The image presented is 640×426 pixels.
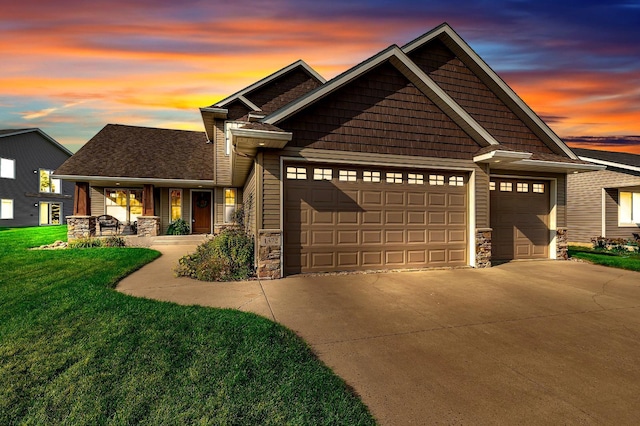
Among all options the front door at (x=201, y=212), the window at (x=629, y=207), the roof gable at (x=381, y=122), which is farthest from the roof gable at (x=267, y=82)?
the window at (x=629, y=207)

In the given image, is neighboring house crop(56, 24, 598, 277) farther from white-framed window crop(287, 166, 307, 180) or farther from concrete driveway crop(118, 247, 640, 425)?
concrete driveway crop(118, 247, 640, 425)

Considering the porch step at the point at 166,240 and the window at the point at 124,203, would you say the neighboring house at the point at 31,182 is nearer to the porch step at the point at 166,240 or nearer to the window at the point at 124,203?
the window at the point at 124,203

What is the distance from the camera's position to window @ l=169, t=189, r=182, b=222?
16562mm

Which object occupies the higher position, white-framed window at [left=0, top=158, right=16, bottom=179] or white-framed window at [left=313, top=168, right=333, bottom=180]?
white-framed window at [left=0, top=158, right=16, bottom=179]

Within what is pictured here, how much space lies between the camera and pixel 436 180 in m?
9.28

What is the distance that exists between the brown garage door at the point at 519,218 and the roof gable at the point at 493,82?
62.9 inches

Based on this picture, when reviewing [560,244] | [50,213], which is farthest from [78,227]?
[560,244]

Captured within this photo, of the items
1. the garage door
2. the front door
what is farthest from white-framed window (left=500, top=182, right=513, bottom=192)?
the front door

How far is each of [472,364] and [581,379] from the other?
1.07 meters

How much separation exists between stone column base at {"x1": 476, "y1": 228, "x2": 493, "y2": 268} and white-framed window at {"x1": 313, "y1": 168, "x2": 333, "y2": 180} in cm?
508

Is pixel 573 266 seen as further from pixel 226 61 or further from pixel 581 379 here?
pixel 226 61

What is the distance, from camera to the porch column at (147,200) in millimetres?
15281

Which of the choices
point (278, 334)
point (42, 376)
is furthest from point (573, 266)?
point (42, 376)

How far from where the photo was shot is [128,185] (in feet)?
53.2
